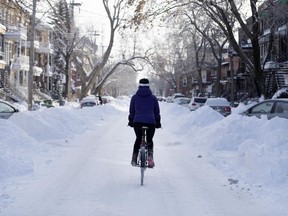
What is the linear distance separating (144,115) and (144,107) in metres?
0.16

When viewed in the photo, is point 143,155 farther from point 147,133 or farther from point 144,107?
point 144,107

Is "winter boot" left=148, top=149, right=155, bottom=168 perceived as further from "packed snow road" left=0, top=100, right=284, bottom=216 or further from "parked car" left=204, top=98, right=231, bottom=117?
"parked car" left=204, top=98, right=231, bottom=117

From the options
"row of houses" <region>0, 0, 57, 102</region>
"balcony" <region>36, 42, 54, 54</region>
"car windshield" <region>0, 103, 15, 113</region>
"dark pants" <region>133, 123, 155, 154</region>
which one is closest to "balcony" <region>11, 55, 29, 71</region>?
"row of houses" <region>0, 0, 57, 102</region>

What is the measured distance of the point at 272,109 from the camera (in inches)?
651

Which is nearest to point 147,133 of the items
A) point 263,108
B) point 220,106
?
point 263,108

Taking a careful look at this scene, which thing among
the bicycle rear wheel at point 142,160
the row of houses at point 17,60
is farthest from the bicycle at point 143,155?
the row of houses at point 17,60

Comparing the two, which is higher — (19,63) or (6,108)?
(19,63)

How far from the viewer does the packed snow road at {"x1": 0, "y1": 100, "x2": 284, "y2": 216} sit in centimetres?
690

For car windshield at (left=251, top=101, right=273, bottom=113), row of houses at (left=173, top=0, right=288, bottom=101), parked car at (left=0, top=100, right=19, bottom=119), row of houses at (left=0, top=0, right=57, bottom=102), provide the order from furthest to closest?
row of houses at (left=0, top=0, right=57, bottom=102), row of houses at (left=173, top=0, right=288, bottom=101), parked car at (left=0, top=100, right=19, bottom=119), car windshield at (left=251, top=101, right=273, bottom=113)

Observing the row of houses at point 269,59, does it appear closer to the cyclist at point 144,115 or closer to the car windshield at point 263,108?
the car windshield at point 263,108

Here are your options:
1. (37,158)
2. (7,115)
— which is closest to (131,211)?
(37,158)

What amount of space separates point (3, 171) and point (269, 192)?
16.2 feet

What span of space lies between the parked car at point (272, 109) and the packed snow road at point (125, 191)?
15.8ft

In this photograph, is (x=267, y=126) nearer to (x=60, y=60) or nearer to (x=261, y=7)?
(x=261, y=7)
